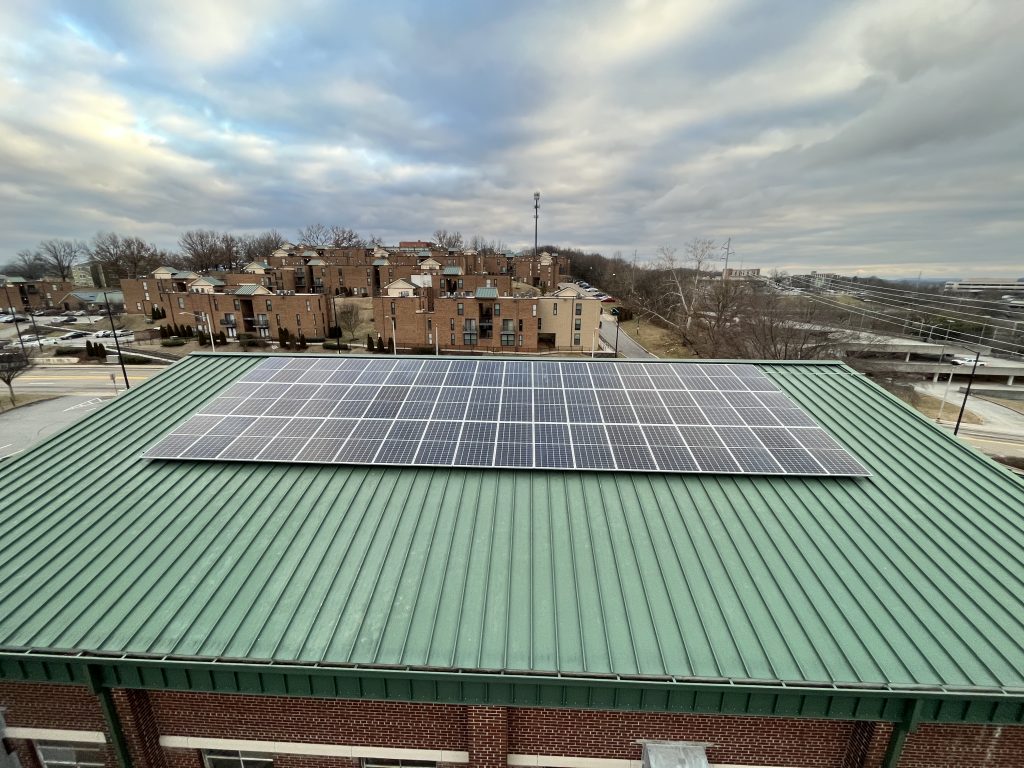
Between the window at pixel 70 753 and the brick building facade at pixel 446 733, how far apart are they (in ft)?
1.55

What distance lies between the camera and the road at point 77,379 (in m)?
44.8

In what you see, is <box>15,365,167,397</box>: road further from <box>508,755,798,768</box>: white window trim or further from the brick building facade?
<box>508,755,798,768</box>: white window trim

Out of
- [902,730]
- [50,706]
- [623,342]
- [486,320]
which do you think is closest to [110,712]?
[50,706]

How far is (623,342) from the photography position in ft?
226

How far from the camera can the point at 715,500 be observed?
9.34 metres

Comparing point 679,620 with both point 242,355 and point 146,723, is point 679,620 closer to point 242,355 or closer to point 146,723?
point 146,723

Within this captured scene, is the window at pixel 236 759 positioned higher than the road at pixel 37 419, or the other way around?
the window at pixel 236 759

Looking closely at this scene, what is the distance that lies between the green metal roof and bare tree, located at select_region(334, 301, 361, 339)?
62.4m

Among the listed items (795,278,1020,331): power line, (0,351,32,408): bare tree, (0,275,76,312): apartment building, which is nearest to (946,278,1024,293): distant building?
(795,278,1020,331): power line

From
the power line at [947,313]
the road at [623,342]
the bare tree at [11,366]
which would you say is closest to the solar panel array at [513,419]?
the bare tree at [11,366]

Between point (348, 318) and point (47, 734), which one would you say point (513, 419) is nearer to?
point (47, 734)

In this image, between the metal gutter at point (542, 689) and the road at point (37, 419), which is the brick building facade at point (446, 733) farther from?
the road at point (37, 419)

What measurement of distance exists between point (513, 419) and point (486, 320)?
4943 cm

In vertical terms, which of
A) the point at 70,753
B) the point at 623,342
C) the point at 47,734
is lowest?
the point at 623,342
